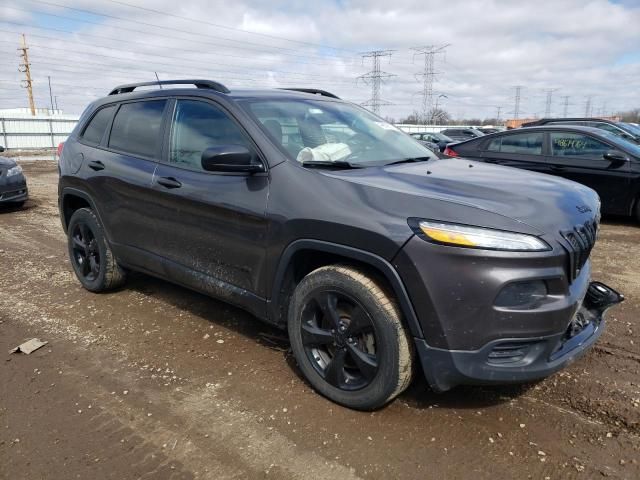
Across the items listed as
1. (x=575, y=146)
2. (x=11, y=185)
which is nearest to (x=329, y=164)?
(x=575, y=146)

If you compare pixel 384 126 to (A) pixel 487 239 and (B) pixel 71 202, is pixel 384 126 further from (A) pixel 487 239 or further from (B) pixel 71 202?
(B) pixel 71 202

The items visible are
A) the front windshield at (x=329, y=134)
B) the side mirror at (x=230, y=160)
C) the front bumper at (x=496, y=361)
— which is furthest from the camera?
the front windshield at (x=329, y=134)

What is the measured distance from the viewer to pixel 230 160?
292cm

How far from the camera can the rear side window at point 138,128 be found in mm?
3879

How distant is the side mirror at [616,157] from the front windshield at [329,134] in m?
4.76

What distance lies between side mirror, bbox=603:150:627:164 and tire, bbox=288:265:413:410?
631 centimetres

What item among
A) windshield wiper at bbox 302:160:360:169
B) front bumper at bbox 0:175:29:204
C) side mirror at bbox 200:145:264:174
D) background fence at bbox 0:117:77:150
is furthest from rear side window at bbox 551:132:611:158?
background fence at bbox 0:117:77:150

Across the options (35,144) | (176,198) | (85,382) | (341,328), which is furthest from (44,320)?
(35,144)

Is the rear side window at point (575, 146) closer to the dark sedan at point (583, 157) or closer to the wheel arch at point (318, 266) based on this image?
the dark sedan at point (583, 157)

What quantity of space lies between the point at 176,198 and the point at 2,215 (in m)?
7.09

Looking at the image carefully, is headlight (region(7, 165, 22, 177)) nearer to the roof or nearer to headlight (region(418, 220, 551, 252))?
the roof

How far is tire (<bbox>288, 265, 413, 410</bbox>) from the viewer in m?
2.54

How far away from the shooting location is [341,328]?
9.04 ft

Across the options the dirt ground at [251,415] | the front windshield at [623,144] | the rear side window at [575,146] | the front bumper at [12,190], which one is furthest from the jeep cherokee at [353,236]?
the front bumper at [12,190]
